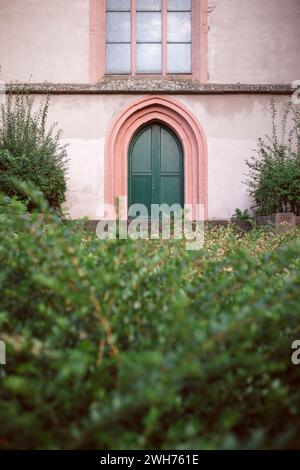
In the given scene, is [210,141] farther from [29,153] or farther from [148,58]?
[29,153]

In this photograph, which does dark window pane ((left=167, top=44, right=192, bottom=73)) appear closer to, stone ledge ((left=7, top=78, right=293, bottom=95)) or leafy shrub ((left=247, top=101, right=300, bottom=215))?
stone ledge ((left=7, top=78, right=293, bottom=95))

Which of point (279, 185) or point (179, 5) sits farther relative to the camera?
point (179, 5)

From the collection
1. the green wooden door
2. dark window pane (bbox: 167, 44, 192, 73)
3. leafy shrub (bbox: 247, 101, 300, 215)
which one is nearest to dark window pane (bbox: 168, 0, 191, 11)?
dark window pane (bbox: 167, 44, 192, 73)

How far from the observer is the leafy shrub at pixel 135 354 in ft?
3.78

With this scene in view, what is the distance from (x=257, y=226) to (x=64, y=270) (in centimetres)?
660

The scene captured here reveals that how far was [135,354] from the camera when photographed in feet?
4.05

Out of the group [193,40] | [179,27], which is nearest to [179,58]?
[193,40]

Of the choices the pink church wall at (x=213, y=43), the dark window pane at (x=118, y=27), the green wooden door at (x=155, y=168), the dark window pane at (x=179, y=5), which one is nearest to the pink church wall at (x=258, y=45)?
the pink church wall at (x=213, y=43)

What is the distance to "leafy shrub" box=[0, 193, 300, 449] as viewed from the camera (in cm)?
115

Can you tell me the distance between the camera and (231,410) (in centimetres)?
149

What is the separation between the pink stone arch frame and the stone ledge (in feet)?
0.70

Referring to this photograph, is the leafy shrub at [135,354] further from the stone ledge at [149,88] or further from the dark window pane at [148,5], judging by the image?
the dark window pane at [148,5]

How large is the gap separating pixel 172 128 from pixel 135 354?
8950 mm
